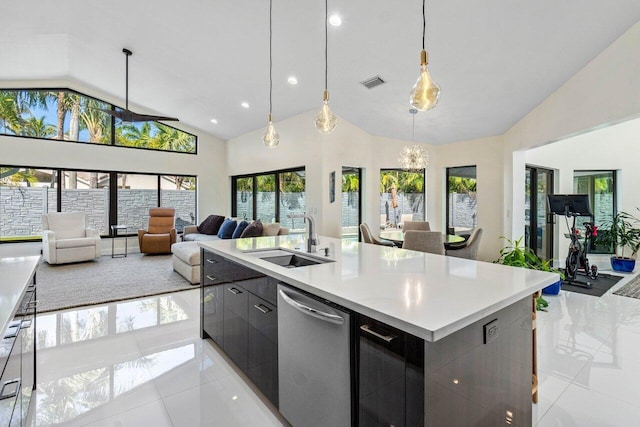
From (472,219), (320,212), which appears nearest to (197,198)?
(320,212)

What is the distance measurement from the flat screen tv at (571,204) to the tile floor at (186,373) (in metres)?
1.68

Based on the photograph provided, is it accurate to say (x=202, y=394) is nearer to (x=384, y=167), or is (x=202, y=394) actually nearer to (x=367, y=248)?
(x=367, y=248)

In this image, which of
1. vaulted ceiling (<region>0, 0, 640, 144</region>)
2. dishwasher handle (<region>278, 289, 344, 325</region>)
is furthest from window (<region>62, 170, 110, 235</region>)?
dishwasher handle (<region>278, 289, 344, 325</region>)

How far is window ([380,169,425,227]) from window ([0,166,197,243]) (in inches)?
200

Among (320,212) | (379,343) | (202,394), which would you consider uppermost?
(320,212)

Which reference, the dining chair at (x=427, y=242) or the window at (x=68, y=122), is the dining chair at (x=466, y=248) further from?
the window at (x=68, y=122)

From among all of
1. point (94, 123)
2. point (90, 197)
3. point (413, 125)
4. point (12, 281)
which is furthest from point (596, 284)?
point (94, 123)

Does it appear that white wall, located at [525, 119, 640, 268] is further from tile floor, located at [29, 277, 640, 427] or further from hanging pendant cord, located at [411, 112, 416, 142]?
tile floor, located at [29, 277, 640, 427]

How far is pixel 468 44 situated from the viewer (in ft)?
11.1

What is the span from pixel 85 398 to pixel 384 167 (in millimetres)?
5607

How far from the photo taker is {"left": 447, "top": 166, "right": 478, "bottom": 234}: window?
246 inches

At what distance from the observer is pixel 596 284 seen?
182 inches

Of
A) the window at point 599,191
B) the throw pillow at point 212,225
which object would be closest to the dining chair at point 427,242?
the throw pillow at point 212,225

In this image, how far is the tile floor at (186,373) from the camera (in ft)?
6.07
